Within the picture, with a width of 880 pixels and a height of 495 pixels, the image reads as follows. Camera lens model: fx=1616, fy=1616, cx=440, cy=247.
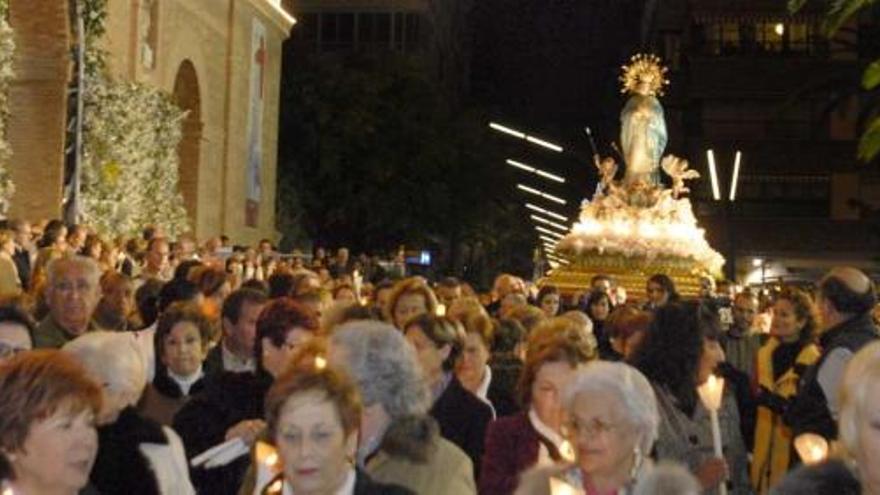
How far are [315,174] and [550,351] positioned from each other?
151ft

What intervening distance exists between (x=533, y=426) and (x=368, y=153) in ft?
152

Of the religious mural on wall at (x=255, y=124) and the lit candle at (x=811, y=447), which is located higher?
the religious mural on wall at (x=255, y=124)

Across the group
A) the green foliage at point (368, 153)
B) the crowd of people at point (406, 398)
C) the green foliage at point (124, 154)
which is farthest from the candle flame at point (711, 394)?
the green foliage at point (368, 153)

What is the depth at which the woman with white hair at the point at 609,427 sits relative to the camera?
5387mm

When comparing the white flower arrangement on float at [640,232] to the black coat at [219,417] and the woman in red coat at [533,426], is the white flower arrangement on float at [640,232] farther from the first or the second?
the black coat at [219,417]

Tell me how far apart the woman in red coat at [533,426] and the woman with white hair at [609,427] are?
1.20 m

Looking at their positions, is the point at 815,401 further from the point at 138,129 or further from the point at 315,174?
the point at 315,174

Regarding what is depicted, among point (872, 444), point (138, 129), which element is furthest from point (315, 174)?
point (872, 444)

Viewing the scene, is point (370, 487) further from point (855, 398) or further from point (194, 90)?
point (194, 90)

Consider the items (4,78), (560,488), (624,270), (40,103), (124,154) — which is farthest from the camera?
(124,154)

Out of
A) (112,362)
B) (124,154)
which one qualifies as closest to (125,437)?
(112,362)

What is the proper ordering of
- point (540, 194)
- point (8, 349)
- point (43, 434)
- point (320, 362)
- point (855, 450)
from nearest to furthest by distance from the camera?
1. point (855, 450)
2. point (43, 434)
3. point (320, 362)
4. point (8, 349)
5. point (540, 194)

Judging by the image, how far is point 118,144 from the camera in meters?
28.2

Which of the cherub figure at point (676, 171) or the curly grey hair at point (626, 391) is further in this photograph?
the cherub figure at point (676, 171)
